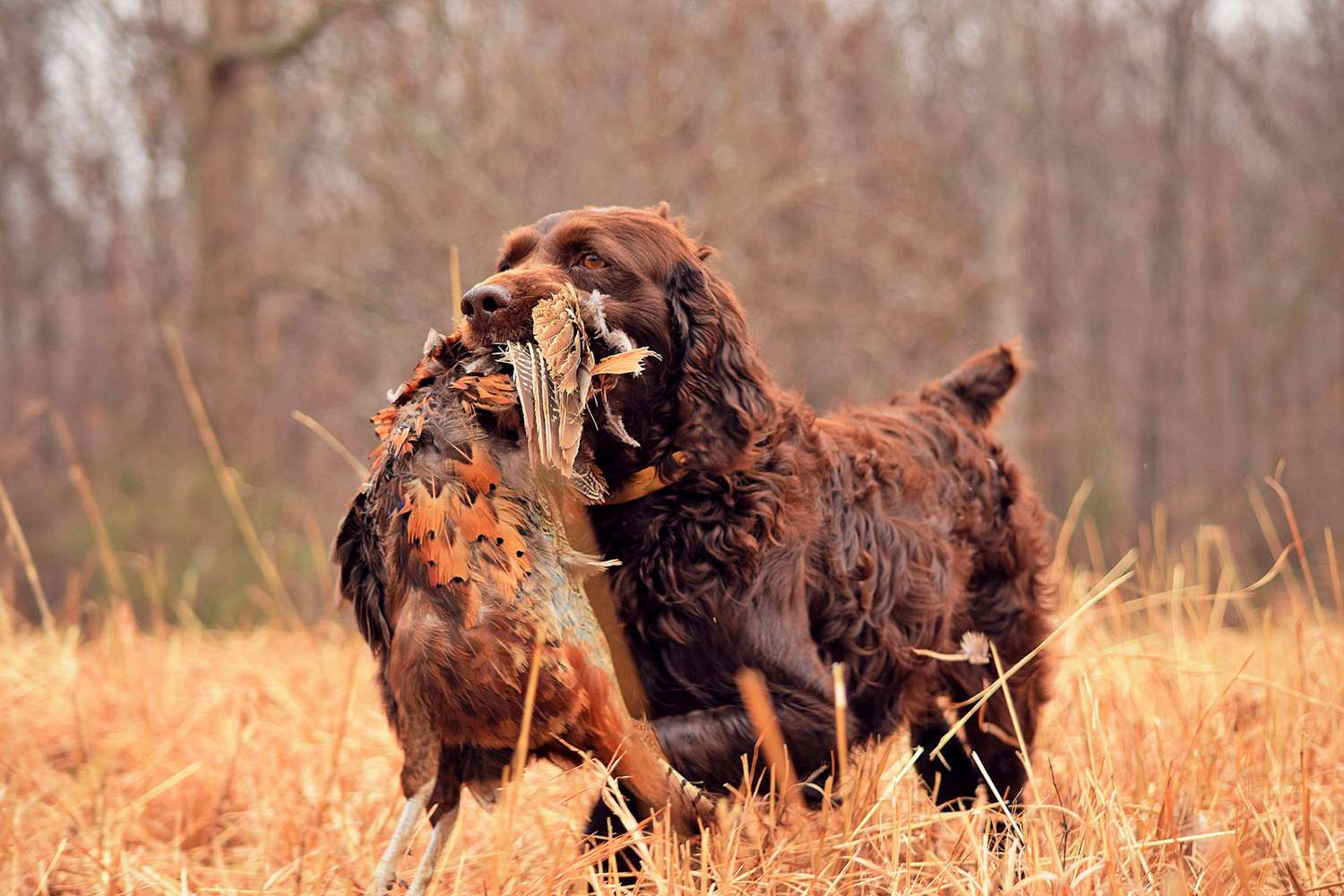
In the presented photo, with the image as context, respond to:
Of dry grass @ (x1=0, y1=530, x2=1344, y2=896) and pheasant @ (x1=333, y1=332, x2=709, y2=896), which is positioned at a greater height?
pheasant @ (x1=333, y1=332, x2=709, y2=896)

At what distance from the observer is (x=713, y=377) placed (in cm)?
266

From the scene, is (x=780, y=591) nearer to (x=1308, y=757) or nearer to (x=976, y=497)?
(x=976, y=497)

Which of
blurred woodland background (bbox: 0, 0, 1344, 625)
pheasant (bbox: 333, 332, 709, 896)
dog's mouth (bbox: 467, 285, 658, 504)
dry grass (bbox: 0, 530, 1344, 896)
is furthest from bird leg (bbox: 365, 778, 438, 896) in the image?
blurred woodland background (bbox: 0, 0, 1344, 625)

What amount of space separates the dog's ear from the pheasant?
1.47ft

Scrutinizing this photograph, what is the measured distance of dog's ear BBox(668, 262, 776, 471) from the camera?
2.60 metres

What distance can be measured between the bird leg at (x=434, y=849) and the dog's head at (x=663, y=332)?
2.53 feet

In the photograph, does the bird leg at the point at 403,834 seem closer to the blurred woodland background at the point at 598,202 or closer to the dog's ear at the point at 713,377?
the dog's ear at the point at 713,377

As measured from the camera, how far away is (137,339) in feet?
47.6

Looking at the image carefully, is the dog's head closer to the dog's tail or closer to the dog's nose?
the dog's nose

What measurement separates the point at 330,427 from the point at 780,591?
1405 centimetres

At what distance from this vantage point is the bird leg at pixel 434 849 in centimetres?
216

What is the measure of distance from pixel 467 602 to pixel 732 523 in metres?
0.80

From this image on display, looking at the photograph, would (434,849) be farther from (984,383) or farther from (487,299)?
(984,383)

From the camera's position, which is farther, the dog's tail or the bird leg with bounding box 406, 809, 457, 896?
the dog's tail
